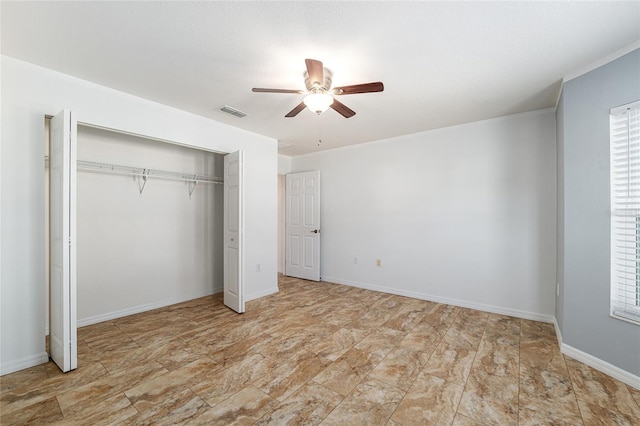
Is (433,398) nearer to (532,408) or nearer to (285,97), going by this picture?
(532,408)

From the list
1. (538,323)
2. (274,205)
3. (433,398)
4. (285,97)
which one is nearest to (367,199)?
(274,205)

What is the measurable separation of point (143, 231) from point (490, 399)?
166 inches

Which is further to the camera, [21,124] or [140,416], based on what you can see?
[21,124]

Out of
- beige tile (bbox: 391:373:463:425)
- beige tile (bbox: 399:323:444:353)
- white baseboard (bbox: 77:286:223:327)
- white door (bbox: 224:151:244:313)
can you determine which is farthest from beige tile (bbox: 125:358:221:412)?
beige tile (bbox: 399:323:444:353)

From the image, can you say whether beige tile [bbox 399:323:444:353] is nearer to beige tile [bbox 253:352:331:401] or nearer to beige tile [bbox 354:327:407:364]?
beige tile [bbox 354:327:407:364]

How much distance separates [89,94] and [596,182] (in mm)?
4777

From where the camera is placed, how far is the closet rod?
10.5ft

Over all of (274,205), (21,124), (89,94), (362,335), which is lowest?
(362,335)

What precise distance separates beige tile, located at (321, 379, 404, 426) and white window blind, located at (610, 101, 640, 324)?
198 cm

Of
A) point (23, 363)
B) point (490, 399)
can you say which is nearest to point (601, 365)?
point (490, 399)

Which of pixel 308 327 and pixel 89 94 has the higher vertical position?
pixel 89 94

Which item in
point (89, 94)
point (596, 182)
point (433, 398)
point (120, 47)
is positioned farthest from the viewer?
point (89, 94)

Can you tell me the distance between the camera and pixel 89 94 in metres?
2.72

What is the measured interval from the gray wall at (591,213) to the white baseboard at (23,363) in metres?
4.79
